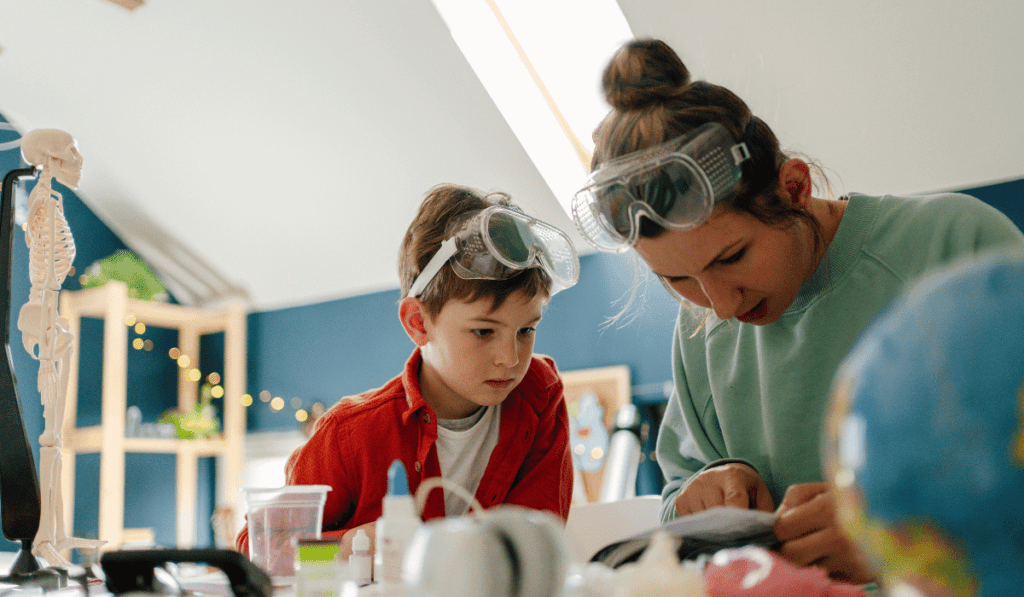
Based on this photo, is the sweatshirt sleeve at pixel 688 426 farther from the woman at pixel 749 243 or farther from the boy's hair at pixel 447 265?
the boy's hair at pixel 447 265

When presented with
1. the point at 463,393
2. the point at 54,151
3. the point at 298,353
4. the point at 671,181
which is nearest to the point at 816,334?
the point at 671,181

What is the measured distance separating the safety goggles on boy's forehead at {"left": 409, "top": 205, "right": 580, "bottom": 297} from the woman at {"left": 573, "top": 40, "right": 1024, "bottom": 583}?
0.58ft

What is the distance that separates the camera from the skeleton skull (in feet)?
4.42

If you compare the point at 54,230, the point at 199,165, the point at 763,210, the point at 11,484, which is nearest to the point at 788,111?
the point at 763,210

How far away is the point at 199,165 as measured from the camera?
12.5 feet

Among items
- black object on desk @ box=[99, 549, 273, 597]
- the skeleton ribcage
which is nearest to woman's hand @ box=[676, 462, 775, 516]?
black object on desk @ box=[99, 549, 273, 597]

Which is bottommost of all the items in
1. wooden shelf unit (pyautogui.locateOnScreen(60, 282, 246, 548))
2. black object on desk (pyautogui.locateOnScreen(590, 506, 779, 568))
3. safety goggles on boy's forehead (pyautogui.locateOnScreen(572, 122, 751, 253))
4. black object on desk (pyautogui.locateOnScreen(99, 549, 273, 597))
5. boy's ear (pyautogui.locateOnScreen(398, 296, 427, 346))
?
wooden shelf unit (pyautogui.locateOnScreen(60, 282, 246, 548))

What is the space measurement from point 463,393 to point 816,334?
22.0 inches

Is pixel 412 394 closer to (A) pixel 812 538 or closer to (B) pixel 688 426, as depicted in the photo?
(B) pixel 688 426

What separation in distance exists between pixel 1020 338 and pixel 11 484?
4.11 feet

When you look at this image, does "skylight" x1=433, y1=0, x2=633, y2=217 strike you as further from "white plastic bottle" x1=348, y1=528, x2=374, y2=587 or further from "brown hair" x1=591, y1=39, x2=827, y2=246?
"white plastic bottle" x1=348, y1=528, x2=374, y2=587

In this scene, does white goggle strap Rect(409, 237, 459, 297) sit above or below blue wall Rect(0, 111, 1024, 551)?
above

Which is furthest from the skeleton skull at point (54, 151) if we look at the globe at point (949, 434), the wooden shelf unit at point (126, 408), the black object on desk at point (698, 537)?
the wooden shelf unit at point (126, 408)

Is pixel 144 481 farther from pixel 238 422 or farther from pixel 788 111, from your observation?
pixel 788 111
